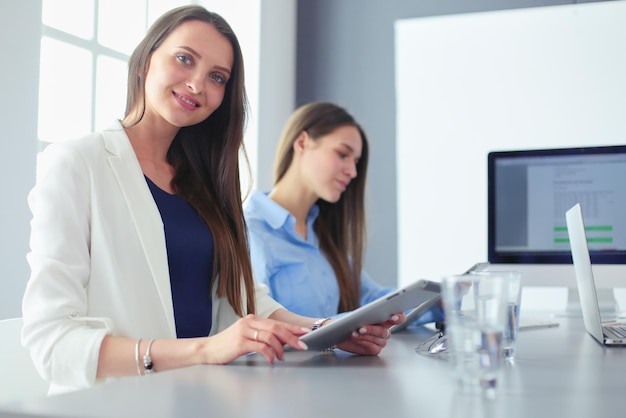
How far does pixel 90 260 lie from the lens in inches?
54.9

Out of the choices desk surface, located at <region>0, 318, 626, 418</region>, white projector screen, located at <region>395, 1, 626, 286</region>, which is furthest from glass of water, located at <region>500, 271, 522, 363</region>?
white projector screen, located at <region>395, 1, 626, 286</region>

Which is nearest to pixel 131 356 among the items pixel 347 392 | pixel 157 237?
pixel 157 237

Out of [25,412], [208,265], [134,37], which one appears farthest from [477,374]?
[134,37]

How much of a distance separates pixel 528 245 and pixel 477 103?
4.88 ft

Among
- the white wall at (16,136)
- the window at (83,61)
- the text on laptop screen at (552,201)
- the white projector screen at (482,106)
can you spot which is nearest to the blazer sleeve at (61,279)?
the white wall at (16,136)

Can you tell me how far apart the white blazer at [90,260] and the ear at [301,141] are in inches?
43.2

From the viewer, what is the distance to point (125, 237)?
1441 mm

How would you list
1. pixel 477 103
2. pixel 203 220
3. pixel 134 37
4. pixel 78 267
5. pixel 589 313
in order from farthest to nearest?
pixel 477 103
pixel 134 37
pixel 203 220
pixel 589 313
pixel 78 267

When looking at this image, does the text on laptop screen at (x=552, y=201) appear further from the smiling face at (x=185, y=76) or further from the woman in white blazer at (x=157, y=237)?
the smiling face at (x=185, y=76)

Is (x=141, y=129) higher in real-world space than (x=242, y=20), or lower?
lower

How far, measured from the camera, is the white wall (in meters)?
2.16

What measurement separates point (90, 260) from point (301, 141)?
52.6 inches

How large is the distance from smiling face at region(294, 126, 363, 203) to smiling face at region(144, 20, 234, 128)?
85cm

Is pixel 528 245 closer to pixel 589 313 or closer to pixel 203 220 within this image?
pixel 589 313
